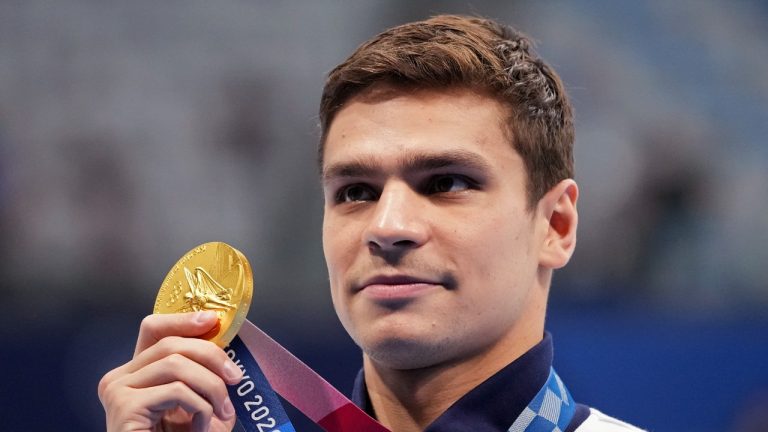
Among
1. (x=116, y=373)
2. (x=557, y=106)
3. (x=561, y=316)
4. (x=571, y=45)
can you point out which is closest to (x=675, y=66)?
(x=571, y=45)

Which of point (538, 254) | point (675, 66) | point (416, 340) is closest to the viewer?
point (416, 340)

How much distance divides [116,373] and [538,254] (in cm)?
83

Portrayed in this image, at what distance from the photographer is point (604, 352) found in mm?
4078

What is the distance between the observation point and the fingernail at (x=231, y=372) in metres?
1.73

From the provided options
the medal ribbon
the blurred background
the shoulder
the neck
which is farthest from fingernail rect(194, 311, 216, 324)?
the blurred background

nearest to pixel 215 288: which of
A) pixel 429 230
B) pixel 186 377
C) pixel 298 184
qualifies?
pixel 186 377

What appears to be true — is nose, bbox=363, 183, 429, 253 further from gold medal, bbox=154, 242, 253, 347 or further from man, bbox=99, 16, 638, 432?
gold medal, bbox=154, 242, 253, 347

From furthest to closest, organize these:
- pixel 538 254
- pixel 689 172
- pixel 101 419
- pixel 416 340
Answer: pixel 689 172 → pixel 101 419 → pixel 538 254 → pixel 416 340

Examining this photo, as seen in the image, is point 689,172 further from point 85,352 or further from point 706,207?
point 85,352

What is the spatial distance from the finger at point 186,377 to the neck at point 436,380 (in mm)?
350

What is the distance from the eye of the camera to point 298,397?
1.93m

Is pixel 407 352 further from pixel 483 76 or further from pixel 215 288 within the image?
pixel 483 76

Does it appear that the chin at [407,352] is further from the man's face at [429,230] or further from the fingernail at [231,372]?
the fingernail at [231,372]

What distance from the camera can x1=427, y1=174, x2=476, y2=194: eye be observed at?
1.82 meters
